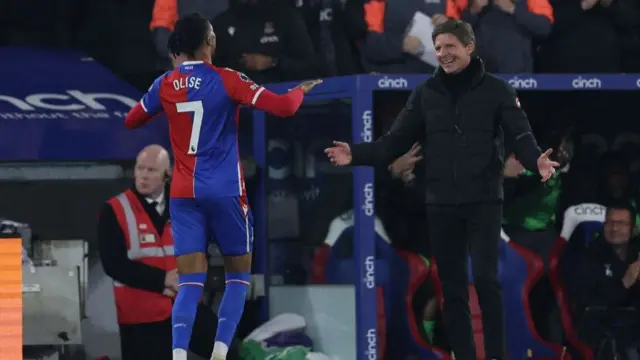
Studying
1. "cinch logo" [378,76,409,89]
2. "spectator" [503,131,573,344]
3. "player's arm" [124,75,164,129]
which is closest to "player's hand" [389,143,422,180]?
"cinch logo" [378,76,409,89]

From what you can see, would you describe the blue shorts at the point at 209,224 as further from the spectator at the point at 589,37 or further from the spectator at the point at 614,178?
the spectator at the point at 614,178

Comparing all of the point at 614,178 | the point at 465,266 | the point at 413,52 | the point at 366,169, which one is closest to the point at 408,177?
the point at 366,169

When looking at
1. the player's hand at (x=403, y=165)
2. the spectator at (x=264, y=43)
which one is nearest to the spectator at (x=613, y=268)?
the player's hand at (x=403, y=165)

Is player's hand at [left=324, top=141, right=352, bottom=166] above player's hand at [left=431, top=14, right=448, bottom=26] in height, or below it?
below

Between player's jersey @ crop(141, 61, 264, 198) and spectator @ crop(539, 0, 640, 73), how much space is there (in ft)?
9.88

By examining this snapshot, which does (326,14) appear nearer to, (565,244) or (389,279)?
(389,279)

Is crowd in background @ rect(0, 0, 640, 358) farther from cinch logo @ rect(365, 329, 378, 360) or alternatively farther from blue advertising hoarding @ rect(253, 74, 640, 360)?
cinch logo @ rect(365, 329, 378, 360)

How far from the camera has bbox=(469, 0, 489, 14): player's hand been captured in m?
8.22

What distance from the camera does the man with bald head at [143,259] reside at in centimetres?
747

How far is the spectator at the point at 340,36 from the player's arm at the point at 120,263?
1717 millimetres

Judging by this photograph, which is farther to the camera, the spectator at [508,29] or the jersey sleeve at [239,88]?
the spectator at [508,29]

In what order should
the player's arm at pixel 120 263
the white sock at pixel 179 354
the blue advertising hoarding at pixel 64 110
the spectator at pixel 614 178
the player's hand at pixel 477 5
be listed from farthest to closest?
the blue advertising hoarding at pixel 64 110 < the spectator at pixel 614 178 < the player's hand at pixel 477 5 < the player's arm at pixel 120 263 < the white sock at pixel 179 354

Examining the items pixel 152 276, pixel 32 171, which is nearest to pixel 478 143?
pixel 152 276

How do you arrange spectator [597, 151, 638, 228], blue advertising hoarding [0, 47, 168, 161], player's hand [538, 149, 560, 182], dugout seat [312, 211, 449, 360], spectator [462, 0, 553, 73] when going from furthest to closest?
blue advertising hoarding [0, 47, 168, 161], spectator [597, 151, 638, 228], spectator [462, 0, 553, 73], dugout seat [312, 211, 449, 360], player's hand [538, 149, 560, 182]
